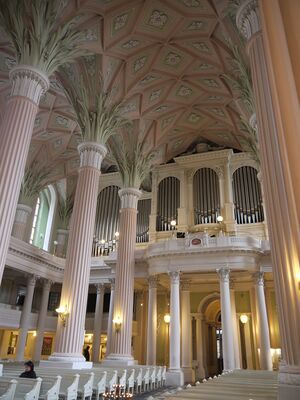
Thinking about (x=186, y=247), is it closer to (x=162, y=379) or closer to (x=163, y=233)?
(x=163, y=233)

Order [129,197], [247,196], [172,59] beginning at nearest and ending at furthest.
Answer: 1. [172,59]
2. [129,197]
3. [247,196]

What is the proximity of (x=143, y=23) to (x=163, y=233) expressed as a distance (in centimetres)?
1223

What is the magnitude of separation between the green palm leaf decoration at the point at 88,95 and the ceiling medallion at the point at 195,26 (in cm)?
437

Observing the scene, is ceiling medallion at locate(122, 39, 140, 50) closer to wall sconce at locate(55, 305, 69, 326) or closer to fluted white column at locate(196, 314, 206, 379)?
wall sconce at locate(55, 305, 69, 326)

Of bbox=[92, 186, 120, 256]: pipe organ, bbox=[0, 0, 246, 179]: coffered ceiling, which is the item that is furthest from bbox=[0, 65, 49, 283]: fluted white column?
bbox=[92, 186, 120, 256]: pipe organ

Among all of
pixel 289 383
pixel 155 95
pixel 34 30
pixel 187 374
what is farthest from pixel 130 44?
pixel 187 374

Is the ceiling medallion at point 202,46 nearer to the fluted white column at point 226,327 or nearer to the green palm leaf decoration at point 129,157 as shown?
the green palm leaf decoration at point 129,157

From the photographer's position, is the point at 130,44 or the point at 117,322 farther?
the point at 117,322

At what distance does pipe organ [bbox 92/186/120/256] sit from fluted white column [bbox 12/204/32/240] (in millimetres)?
4996

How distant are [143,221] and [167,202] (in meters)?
2.38

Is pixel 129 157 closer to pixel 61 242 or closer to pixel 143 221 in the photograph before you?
pixel 143 221

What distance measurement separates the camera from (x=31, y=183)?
72.5 ft

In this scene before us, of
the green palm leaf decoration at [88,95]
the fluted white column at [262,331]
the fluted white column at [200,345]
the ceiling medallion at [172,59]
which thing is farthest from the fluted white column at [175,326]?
the ceiling medallion at [172,59]

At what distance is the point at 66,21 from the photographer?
12.7 meters
